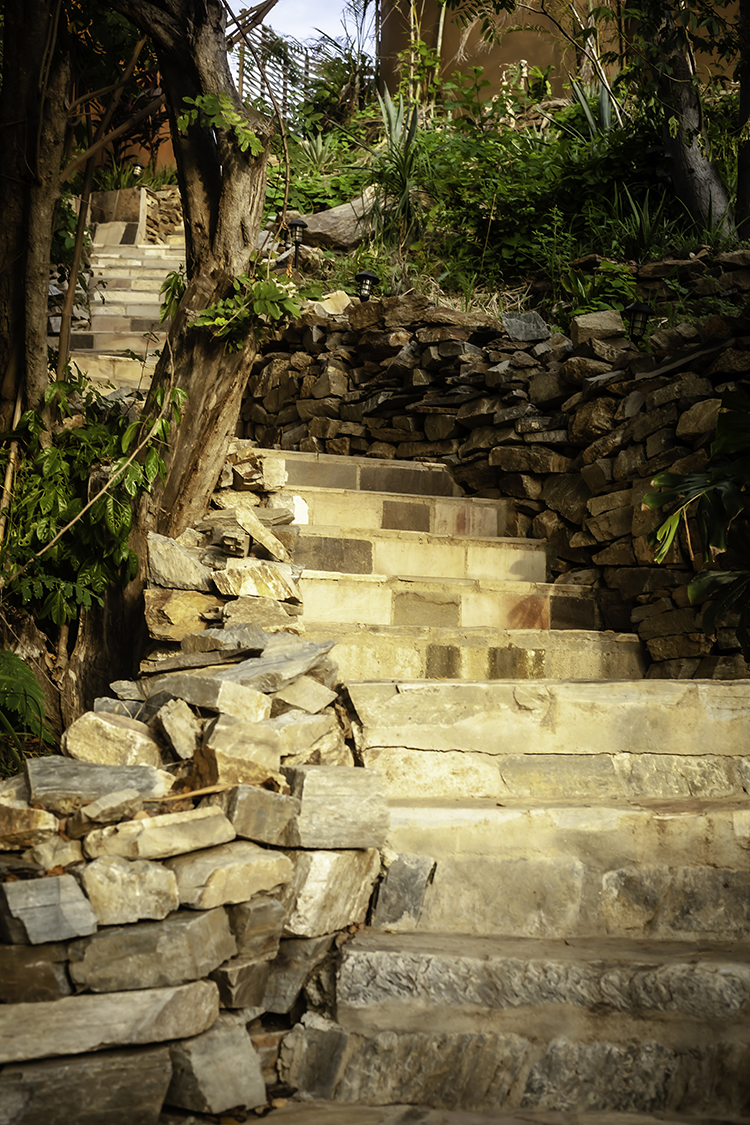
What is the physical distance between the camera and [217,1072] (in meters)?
1.67

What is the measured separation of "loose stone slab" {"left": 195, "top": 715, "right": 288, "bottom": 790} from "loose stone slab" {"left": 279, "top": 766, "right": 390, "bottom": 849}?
7cm

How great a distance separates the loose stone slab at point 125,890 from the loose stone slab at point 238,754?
282 millimetres

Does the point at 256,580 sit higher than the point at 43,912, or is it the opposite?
the point at 256,580

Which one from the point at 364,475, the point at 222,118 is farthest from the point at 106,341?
the point at 222,118

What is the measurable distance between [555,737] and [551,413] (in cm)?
247

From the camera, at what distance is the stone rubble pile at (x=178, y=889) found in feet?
5.24

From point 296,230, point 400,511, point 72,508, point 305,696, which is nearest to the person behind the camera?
point 305,696

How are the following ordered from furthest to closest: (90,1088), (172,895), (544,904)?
(544,904), (172,895), (90,1088)

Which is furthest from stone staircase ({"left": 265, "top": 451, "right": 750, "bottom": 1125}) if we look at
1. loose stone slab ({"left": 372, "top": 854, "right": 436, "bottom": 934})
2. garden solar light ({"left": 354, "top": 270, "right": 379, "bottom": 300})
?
garden solar light ({"left": 354, "top": 270, "right": 379, "bottom": 300})

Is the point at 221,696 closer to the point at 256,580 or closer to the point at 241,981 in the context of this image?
the point at 241,981

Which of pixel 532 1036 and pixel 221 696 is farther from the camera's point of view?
pixel 221 696

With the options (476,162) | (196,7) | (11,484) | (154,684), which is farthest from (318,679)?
(476,162)

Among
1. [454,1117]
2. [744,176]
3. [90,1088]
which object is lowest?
[454,1117]

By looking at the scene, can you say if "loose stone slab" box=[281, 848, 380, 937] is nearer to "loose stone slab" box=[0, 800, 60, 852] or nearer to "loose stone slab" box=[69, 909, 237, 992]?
"loose stone slab" box=[69, 909, 237, 992]
